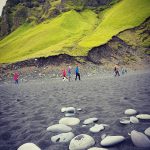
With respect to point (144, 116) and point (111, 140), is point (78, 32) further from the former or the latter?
point (111, 140)

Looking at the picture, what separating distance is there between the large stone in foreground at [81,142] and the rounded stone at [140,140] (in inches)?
44.5

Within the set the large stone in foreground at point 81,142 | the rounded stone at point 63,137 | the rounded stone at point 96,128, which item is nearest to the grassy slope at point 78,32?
the rounded stone at point 96,128

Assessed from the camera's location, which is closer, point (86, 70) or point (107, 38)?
point (86, 70)

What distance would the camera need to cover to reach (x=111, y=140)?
6539mm

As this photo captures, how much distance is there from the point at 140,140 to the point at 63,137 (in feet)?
7.43

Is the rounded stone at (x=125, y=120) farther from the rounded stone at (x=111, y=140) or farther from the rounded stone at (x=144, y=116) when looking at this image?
the rounded stone at (x=111, y=140)

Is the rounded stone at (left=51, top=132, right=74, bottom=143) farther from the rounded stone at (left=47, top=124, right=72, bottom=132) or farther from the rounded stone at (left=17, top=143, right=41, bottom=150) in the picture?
the rounded stone at (left=17, top=143, right=41, bottom=150)

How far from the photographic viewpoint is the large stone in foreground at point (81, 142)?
252 inches

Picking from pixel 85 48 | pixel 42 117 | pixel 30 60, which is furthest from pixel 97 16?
pixel 42 117

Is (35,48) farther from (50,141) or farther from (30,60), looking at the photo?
(50,141)

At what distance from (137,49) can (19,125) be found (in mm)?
75429

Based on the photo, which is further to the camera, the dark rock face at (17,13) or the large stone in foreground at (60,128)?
the dark rock face at (17,13)

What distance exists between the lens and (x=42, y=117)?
10.1 m

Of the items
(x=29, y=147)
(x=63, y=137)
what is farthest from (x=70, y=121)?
(x=29, y=147)
